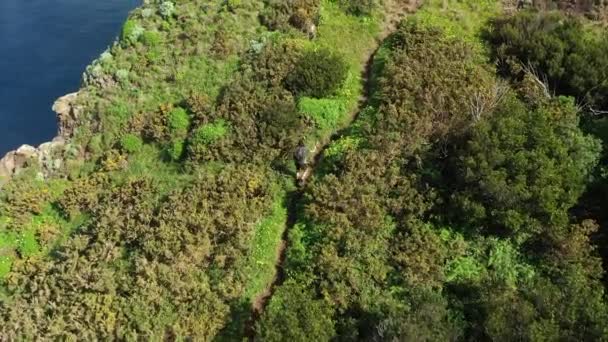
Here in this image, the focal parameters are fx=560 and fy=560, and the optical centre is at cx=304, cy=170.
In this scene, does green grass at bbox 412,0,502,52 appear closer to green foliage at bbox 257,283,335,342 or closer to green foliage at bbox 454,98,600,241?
green foliage at bbox 454,98,600,241

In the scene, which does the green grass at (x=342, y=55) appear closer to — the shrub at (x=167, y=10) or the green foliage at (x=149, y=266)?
the green foliage at (x=149, y=266)

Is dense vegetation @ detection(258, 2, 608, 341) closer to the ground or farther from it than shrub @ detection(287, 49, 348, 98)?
closer to the ground

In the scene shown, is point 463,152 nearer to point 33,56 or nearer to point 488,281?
point 488,281

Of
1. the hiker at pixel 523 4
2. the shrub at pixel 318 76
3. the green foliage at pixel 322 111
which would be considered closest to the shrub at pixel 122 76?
the shrub at pixel 318 76

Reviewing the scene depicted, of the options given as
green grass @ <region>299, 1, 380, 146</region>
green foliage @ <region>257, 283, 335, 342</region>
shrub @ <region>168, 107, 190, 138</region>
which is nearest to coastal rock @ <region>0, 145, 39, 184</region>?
shrub @ <region>168, 107, 190, 138</region>

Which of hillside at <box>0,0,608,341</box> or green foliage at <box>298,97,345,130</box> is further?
green foliage at <box>298,97,345,130</box>

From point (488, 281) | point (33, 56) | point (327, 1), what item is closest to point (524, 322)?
point (488, 281)

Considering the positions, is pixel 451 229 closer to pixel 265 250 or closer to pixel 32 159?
pixel 265 250
